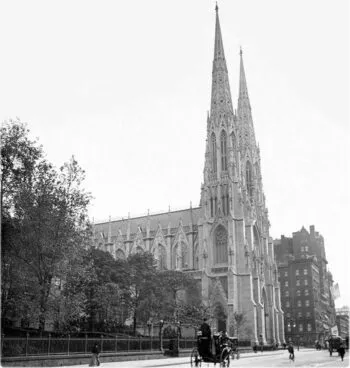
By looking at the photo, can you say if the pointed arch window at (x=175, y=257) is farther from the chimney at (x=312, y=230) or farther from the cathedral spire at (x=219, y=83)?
the chimney at (x=312, y=230)

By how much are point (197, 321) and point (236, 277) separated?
17.0 meters

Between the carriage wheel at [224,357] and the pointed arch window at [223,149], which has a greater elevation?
the pointed arch window at [223,149]

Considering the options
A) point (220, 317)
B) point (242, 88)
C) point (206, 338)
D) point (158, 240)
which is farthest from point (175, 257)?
point (206, 338)

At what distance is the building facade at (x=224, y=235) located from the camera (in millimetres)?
79000

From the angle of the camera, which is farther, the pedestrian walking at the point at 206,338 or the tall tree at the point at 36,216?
the tall tree at the point at 36,216

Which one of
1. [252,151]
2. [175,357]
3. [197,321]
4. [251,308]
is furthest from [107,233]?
[175,357]

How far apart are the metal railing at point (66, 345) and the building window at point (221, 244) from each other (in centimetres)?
3835

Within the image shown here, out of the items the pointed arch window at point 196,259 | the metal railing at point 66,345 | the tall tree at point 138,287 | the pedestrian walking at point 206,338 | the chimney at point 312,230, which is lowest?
the metal railing at point 66,345

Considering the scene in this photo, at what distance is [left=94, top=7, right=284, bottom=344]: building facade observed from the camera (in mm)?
79000

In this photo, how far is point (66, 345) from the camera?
32.5 m

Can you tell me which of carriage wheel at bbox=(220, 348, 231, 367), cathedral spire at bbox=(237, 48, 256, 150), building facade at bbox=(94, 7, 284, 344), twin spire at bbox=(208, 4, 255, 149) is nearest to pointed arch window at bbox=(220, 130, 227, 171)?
building facade at bbox=(94, 7, 284, 344)

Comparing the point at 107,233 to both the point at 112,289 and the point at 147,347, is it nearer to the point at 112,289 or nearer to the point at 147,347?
the point at 112,289

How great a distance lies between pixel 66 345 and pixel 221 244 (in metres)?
52.7

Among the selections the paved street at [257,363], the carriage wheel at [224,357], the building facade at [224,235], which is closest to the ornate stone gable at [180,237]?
the building facade at [224,235]
